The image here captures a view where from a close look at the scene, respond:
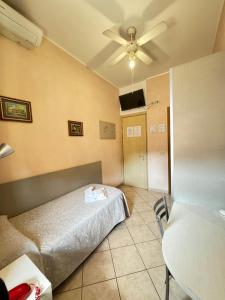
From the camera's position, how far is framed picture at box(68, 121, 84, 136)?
231 centimetres

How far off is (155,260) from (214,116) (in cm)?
165

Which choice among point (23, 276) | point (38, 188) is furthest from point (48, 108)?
point (23, 276)

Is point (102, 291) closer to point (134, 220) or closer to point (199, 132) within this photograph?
point (134, 220)

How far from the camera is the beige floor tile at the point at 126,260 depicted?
139 cm

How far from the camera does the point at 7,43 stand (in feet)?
5.14

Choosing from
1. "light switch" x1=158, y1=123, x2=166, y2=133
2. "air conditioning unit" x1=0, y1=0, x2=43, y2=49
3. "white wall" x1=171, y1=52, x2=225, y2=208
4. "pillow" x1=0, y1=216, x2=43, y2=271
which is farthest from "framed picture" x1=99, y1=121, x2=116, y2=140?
"pillow" x1=0, y1=216, x2=43, y2=271

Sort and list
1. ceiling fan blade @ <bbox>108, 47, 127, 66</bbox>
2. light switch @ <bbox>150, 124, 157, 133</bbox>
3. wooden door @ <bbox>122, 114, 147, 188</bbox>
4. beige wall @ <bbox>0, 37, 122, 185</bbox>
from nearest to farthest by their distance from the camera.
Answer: beige wall @ <bbox>0, 37, 122, 185</bbox> < ceiling fan blade @ <bbox>108, 47, 127, 66</bbox> < light switch @ <bbox>150, 124, 157, 133</bbox> < wooden door @ <bbox>122, 114, 147, 188</bbox>

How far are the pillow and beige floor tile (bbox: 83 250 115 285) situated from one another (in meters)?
0.58

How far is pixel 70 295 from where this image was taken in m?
1.19

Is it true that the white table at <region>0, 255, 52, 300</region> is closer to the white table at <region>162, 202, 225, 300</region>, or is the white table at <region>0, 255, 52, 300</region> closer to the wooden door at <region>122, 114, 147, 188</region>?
the white table at <region>162, 202, 225, 300</region>

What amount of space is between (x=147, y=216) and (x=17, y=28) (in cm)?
314

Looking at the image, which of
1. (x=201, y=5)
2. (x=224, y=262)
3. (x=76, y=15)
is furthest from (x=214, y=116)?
(x=76, y=15)

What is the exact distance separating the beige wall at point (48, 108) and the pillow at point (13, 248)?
2.30 feet

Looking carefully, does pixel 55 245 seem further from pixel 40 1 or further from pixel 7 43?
pixel 40 1
